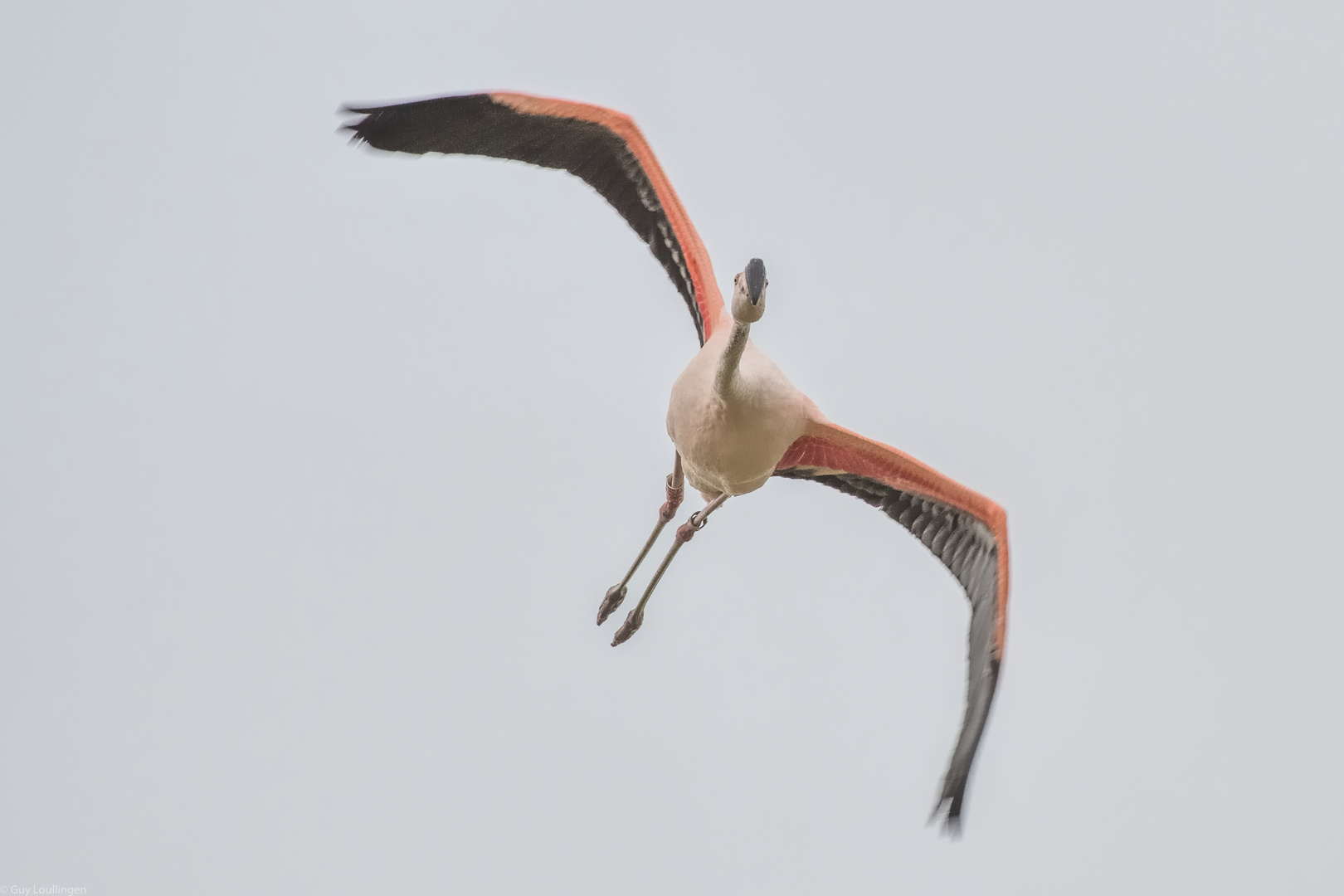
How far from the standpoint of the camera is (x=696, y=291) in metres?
11.9

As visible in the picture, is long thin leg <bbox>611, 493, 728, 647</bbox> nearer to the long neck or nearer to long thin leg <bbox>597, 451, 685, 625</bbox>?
long thin leg <bbox>597, 451, 685, 625</bbox>

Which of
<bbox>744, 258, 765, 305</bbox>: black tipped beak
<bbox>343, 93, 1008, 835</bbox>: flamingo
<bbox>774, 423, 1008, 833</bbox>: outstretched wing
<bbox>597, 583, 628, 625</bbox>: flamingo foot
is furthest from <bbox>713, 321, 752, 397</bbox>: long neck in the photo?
<bbox>597, 583, 628, 625</bbox>: flamingo foot

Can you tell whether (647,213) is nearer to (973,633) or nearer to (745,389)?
(745,389)

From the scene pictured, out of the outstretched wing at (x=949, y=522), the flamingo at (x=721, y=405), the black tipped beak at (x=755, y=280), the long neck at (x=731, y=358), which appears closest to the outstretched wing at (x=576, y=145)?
the flamingo at (x=721, y=405)

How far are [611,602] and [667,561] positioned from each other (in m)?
0.65

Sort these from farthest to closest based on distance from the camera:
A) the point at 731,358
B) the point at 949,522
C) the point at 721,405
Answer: the point at 949,522 < the point at 721,405 < the point at 731,358

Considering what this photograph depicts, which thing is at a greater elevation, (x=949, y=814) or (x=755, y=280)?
(x=755, y=280)

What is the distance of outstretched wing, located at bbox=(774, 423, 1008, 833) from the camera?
11.5m

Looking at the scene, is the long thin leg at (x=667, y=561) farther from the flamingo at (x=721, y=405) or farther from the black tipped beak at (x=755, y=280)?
the black tipped beak at (x=755, y=280)

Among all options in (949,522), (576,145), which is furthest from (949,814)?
(576,145)

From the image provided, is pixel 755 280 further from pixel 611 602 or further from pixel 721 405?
pixel 611 602

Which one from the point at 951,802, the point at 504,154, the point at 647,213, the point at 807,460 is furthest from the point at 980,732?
the point at 504,154

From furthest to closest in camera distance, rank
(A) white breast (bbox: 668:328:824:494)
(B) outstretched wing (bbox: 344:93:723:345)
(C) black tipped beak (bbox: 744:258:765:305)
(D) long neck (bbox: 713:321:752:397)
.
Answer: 1. (B) outstretched wing (bbox: 344:93:723:345)
2. (A) white breast (bbox: 668:328:824:494)
3. (D) long neck (bbox: 713:321:752:397)
4. (C) black tipped beak (bbox: 744:258:765:305)

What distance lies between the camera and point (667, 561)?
13031 millimetres
